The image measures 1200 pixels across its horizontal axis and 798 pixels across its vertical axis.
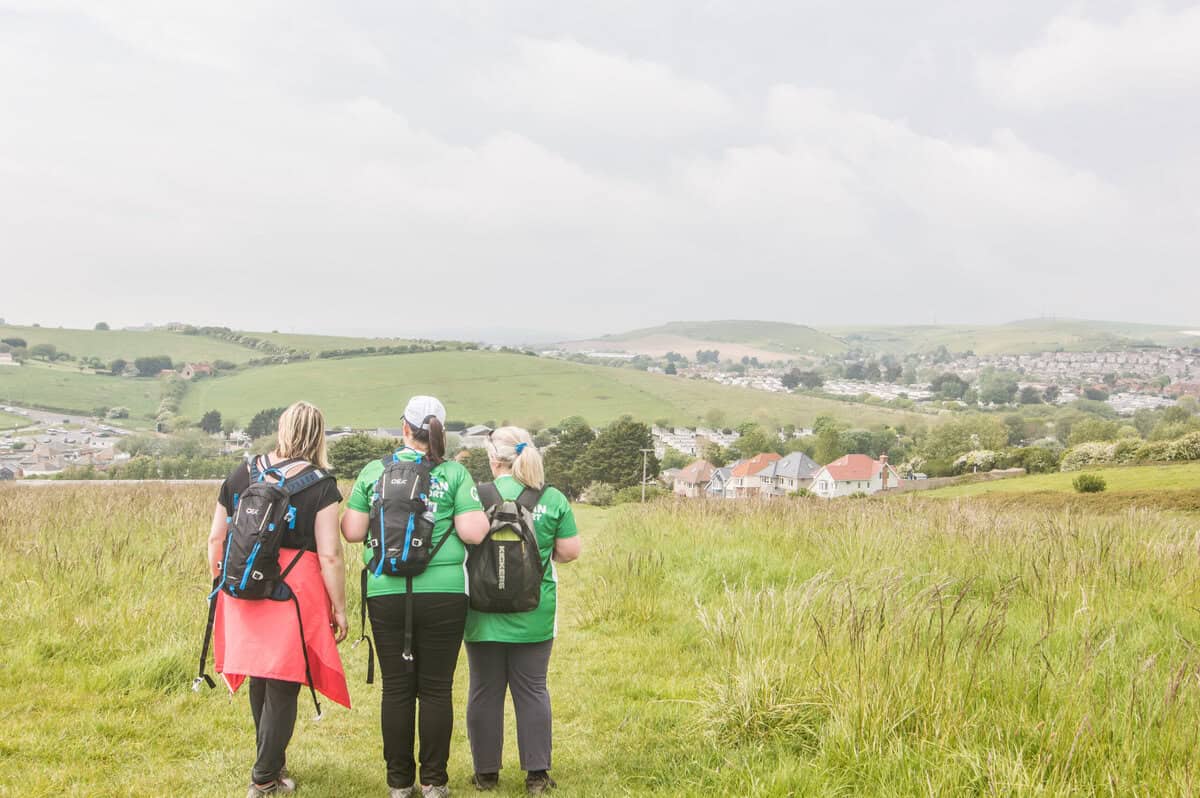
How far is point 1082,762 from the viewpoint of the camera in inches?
127

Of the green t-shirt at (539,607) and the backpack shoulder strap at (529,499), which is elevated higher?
the backpack shoulder strap at (529,499)

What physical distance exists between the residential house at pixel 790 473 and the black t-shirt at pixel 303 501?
254 feet

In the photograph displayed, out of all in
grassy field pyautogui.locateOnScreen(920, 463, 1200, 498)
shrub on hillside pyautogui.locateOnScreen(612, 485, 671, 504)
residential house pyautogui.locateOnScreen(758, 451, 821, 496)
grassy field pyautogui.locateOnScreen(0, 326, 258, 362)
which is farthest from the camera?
grassy field pyautogui.locateOnScreen(0, 326, 258, 362)

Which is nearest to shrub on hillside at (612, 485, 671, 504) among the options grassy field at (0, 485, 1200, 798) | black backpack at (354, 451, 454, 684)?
grassy field at (0, 485, 1200, 798)

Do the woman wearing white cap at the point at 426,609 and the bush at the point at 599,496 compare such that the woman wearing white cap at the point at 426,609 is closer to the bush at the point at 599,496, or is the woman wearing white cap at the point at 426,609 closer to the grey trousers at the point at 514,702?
the grey trousers at the point at 514,702

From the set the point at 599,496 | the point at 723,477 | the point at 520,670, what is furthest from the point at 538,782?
the point at 723,477

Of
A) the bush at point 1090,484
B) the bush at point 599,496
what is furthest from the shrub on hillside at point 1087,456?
A: the bush at point 599,496

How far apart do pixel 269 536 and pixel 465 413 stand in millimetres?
84760

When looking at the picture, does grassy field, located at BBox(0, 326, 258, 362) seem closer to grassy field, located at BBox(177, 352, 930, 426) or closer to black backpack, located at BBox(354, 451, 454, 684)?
grassy field, located at BBox(177, 352, 930, 426)

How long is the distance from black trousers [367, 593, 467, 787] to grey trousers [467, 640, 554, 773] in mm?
224

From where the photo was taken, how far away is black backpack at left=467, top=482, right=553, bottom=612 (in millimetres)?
3990

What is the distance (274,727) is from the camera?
3887mm

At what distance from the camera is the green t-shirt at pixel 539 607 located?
412 centimetres

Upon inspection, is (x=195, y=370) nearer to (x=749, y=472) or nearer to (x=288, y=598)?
(x=749, y=472)
